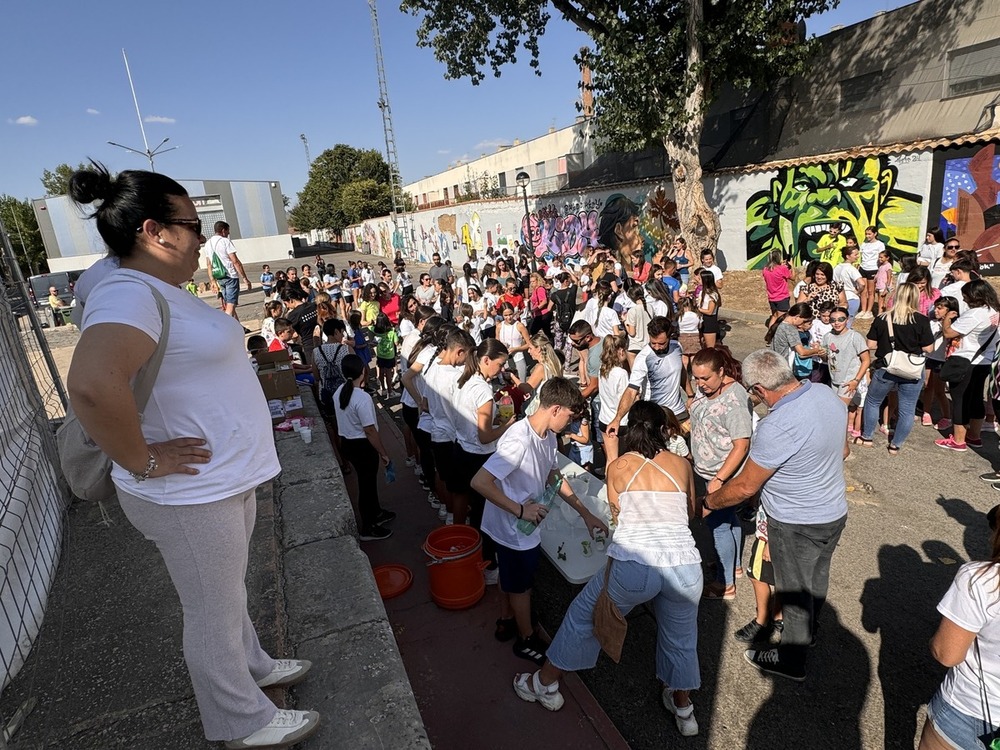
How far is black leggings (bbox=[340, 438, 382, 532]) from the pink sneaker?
6261 mm

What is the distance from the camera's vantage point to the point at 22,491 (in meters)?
3.28

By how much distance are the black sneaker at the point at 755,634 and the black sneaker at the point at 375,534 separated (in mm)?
3205

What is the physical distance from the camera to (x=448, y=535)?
4391 millimetres

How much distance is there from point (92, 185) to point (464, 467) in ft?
11.6

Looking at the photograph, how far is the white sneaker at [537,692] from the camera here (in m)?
3.23

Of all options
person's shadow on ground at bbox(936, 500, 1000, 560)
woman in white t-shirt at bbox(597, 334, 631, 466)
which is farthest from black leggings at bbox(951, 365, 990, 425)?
woman in white t-shirt at bbox(597, 334, 631, 466)

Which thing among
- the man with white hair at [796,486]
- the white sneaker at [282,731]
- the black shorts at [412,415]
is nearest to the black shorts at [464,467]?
the black shorts at [412,415]

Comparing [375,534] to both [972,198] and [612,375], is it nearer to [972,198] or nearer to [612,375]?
[612,375]

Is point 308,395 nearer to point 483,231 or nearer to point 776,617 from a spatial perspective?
point 776,617

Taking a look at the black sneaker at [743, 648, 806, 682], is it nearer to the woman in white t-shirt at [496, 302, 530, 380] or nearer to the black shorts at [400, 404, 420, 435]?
the black shorts at [400, 404, 420, 435]

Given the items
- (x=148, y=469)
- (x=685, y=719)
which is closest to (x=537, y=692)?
(x=685, y=719)

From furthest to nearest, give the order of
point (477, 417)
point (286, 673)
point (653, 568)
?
1. point (477, 417)
2. point (653, 568)
3. point (286, 673)

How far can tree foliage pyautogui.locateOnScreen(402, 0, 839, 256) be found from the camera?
12938mm

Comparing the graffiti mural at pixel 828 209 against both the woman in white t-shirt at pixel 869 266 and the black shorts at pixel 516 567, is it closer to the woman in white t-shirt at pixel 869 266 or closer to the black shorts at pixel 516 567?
the woman in white t-shirt at pixel 869 266
